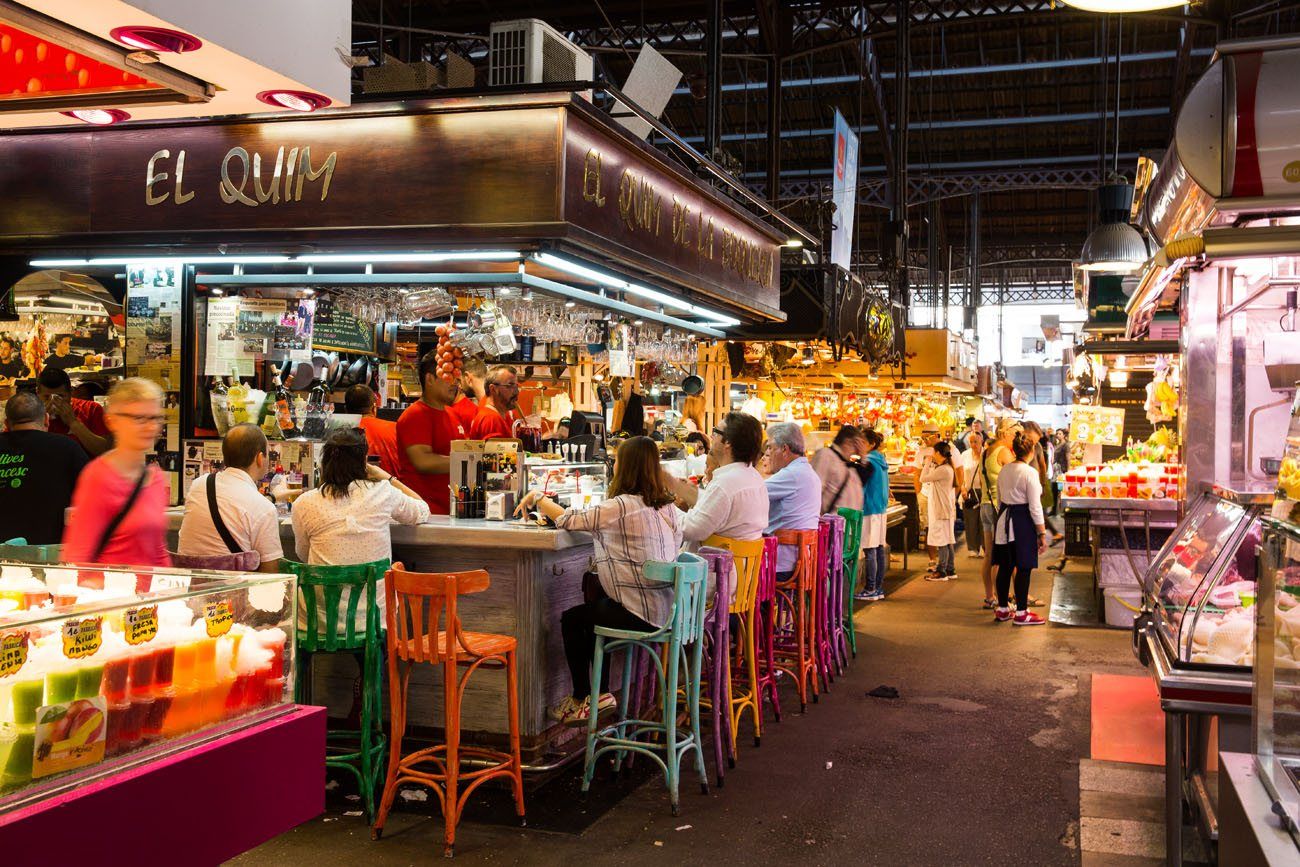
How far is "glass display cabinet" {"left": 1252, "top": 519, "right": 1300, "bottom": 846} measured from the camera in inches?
109

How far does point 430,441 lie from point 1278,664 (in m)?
4.87

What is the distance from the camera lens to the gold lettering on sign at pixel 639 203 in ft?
19.3

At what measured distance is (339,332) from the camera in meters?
7.93

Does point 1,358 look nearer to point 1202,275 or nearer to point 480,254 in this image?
point 480,254

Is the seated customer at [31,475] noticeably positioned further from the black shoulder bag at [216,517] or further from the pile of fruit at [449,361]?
the pile of fruit at [449,361]

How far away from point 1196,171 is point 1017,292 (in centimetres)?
3467

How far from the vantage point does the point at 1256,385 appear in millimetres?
6828

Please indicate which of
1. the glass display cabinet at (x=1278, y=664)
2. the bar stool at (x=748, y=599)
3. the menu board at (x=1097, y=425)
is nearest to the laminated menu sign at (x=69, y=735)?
the glass display cabinet at (x=1278, y=664)

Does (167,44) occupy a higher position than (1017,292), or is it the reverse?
(1017,292)

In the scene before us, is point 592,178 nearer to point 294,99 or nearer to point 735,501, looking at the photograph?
point 735,501

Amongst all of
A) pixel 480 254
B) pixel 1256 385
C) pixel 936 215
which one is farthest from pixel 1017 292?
pixel 480 254

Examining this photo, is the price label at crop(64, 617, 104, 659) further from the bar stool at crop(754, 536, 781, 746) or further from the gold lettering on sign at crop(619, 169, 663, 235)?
the bar stool at crop(754, 536, 781, 746)

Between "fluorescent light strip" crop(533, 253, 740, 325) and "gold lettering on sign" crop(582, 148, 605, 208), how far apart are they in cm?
32

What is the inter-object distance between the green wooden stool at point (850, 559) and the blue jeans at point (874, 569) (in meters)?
2.32
